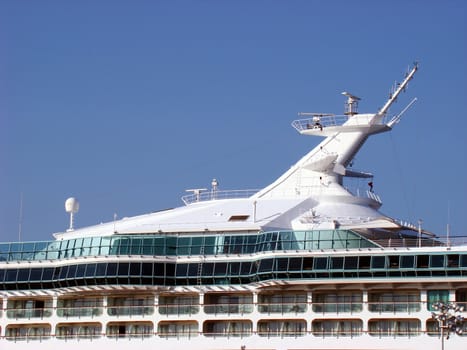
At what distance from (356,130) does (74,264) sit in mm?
23834

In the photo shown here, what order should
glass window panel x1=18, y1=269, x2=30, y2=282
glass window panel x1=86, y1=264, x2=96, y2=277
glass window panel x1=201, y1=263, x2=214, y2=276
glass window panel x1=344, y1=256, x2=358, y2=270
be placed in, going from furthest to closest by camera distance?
glass window panel x1=18, y1=269, x2=30, y2=282 < glass window panel x1=86, y1=264, x2=96, y2=277 < glass window panel x1=201, y1=263, x2=214, y2=276 < glass window panel x1=344, y1=256, x2=358, y2=270

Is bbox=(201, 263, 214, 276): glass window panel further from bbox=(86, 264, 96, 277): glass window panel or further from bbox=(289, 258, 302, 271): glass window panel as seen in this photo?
bbox=(86, 264, 96, 277): glass window panel

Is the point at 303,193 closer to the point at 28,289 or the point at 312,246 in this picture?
the point at 312,246

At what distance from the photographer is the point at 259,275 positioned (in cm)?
8106

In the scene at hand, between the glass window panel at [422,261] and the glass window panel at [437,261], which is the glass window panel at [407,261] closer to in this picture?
the glass window panel at [422,261]

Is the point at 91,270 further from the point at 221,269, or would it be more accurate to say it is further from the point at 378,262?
the point at 378,262

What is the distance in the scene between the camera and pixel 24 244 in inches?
3524

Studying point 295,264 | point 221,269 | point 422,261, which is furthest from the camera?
point 221,269

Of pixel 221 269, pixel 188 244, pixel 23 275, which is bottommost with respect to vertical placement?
pixel 23 275

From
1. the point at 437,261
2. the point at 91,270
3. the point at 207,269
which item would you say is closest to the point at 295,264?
the point at 207,269

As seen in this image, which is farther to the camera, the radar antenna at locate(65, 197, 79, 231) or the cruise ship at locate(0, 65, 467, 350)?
the radar antenna at locate(65, 197, 79, 231)

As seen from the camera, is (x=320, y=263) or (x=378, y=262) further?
(x=320, y=263)

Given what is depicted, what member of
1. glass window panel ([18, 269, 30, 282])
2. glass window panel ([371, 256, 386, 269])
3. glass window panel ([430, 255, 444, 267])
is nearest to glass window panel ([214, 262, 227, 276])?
glass window panel ([371, 256, 386, 269])

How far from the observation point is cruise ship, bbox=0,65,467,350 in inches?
3071
